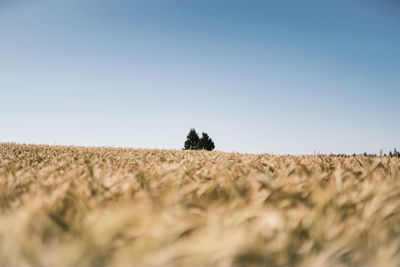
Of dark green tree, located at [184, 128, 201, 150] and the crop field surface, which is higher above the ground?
dark green tree, located at [184, 128, 201, 150]

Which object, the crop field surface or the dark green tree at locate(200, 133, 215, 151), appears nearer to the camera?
the crop field surface

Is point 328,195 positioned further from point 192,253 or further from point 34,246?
point 34,246

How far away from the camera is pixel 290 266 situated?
794mm

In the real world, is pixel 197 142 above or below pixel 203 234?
above

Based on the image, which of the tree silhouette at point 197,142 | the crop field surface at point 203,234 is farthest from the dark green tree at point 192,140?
the crop field surface at point 203,234

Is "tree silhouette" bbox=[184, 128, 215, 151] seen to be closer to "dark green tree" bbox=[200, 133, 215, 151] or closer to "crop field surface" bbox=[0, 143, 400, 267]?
"dark green tree" bbox=[200, 133, 215, 151]

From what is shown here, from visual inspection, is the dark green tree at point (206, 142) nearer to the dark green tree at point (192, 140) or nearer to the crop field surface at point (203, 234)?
the dark green tree at point (192, 140)

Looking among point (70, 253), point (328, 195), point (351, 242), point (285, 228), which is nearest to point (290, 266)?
point (285, 228)

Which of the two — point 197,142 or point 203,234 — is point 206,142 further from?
point 203,234

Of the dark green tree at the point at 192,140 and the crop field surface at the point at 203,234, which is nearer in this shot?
the crop field surface at the point at 203,234

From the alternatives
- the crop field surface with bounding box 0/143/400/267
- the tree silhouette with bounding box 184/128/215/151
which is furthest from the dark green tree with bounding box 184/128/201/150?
the crop field surface with bounding box 0/143/400/267

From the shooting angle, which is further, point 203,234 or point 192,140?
point 192,140

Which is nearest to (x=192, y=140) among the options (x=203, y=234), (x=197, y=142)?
(x=197, y=142)

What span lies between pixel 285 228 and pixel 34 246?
0.81 m
